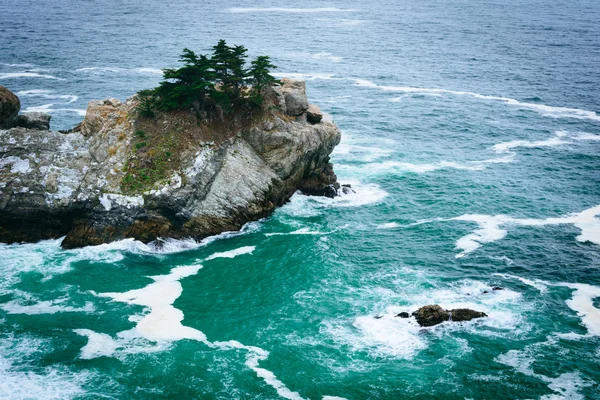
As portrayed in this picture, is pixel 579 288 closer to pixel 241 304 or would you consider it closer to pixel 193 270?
pixel 241 304

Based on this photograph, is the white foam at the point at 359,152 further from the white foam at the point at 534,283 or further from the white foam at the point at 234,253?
the white foam at the point at 534,283

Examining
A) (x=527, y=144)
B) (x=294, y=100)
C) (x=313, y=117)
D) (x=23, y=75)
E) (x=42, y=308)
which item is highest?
(x=294, y=100)

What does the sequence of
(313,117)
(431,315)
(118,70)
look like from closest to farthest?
(431,315) → (313,117) → (118,70)

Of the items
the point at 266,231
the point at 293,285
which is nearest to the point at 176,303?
the point at 293,285

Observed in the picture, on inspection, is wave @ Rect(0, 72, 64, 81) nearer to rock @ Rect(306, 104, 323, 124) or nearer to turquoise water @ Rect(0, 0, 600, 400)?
turquoise water @ Rect(0, 0, 600, 400)

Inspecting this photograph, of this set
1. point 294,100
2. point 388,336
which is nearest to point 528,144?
point 294,100

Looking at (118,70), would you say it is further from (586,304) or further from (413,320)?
(586,304)
